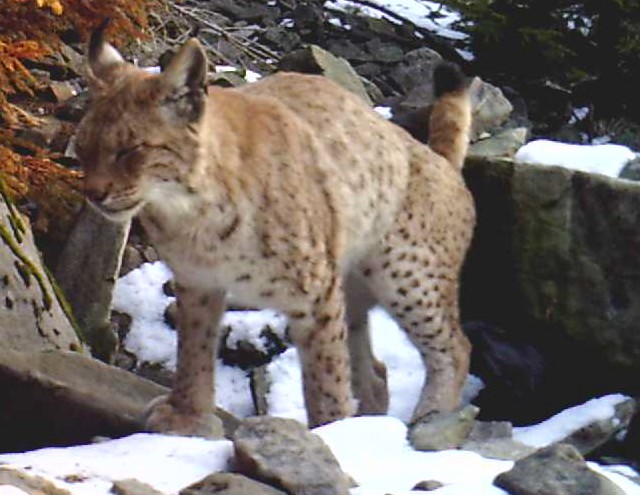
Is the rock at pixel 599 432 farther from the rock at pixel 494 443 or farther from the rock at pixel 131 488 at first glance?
the rock at pixel 131 488

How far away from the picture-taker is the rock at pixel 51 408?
500 centimetres

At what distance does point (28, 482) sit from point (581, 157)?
4.62 m

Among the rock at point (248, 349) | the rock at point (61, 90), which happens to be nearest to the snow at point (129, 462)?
the rock at point (248, 349)

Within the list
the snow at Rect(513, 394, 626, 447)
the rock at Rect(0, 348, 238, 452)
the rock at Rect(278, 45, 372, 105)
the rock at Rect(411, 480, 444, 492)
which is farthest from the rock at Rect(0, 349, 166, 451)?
the rock at Rect(278, 45, 372, 105)

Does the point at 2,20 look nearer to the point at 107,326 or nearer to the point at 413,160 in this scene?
the point at 107,326

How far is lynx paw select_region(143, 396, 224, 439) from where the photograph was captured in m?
5.14

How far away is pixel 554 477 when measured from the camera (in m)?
4.41

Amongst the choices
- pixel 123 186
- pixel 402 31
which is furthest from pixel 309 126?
pixel 402 31

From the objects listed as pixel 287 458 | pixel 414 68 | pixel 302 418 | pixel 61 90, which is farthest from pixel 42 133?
pixel 414 68

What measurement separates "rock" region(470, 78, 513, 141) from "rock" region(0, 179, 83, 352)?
3.42m

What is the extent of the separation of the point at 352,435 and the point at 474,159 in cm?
321

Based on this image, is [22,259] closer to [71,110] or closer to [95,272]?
[95,272]

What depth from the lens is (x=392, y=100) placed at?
9758 mm

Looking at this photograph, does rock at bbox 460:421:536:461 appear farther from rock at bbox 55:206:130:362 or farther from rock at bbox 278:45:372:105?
rock at bbox 278:45:372:105
